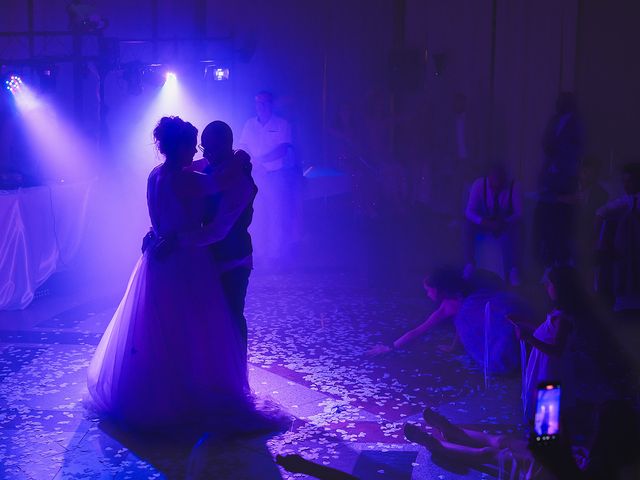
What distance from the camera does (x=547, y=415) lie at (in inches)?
98.5

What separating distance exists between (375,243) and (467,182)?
7.69 ft

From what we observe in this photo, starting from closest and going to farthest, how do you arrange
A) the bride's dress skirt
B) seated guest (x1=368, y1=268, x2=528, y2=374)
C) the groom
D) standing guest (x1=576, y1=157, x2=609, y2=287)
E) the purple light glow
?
the bride's dress skirt, the groom, seated guest (x1=368, y1=268, x2=528, y2=374), standing guest (x1=576, y1=157, x2=609, y2=287), the purple light glow

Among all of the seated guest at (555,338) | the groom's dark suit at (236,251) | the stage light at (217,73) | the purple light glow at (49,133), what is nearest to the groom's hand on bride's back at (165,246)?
the groom's dark suit at (236,251)

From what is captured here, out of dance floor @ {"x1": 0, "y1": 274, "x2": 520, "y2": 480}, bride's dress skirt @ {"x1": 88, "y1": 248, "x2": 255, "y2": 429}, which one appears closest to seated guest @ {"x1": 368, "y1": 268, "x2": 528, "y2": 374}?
dance floor @ {"x1": 0, "y1": 274, "x2": 520, "y2": 480}

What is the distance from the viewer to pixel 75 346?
6.20m

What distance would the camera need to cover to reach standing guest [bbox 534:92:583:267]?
8430 mm

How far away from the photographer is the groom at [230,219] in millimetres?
4645

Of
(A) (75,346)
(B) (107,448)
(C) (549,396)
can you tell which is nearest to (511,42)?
(A) (75,346)

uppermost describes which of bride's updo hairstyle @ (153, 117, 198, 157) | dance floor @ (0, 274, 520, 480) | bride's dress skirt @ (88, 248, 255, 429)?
bride's updo hairstyle @ (153, 117, 198, 157)

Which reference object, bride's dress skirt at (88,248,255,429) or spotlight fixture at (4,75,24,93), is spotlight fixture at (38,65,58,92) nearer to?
spotlight fixture at (4,75,24,93)

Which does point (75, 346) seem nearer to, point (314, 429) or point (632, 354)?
point (314, 429)

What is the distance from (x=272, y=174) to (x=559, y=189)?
3.03 metres

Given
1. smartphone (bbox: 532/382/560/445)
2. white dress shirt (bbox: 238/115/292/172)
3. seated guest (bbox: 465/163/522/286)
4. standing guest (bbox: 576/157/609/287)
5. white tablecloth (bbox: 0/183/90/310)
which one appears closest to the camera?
smartphone (bbox: 532/382/560/445)

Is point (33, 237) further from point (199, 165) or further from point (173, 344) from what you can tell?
point (173, 344)
